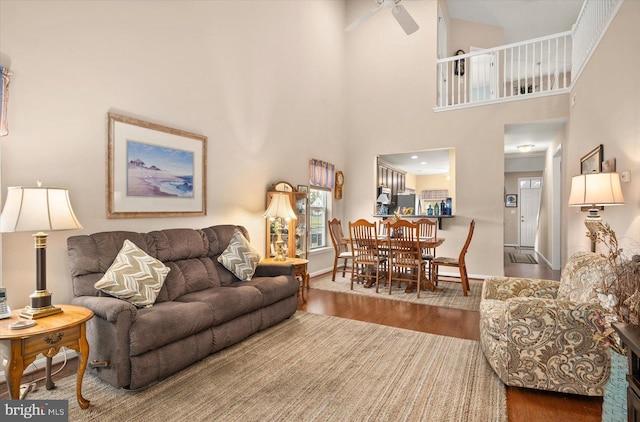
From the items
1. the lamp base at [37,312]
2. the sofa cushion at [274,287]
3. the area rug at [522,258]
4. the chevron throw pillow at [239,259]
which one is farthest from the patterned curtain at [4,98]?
the area rug at [522,258]

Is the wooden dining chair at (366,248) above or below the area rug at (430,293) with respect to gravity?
above

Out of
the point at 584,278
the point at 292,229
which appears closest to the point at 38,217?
the point at 292,229

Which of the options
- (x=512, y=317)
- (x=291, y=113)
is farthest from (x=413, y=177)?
(x=512, y=317)

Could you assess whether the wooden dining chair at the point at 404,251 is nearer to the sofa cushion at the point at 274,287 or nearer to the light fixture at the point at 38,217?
the sofa cushion at the point at 274,287

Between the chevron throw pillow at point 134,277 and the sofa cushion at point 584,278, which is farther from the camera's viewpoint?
the chevron throw pillow at point 134,277

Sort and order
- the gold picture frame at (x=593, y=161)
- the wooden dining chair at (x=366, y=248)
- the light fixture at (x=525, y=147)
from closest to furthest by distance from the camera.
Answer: the gold picture frame at (x=593, y=161)
the wooden dining chair at (x=366, y=248)
the light fixture at (x=525, y=147)

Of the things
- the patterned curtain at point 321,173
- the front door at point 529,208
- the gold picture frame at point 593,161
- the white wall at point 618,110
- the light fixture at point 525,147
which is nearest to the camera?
the white wall at point 618,110

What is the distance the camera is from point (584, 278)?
2.34 m

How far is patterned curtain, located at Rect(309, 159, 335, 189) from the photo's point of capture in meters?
5.96

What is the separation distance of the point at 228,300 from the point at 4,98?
2.15 meters

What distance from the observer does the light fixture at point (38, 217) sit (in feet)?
6.47

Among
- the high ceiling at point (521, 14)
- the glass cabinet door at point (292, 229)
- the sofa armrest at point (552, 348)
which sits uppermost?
the high ceiling at point (521, 14)

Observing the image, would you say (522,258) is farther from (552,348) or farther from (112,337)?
(112,337)

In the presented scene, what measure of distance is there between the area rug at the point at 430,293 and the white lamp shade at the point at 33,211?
3.69 m
